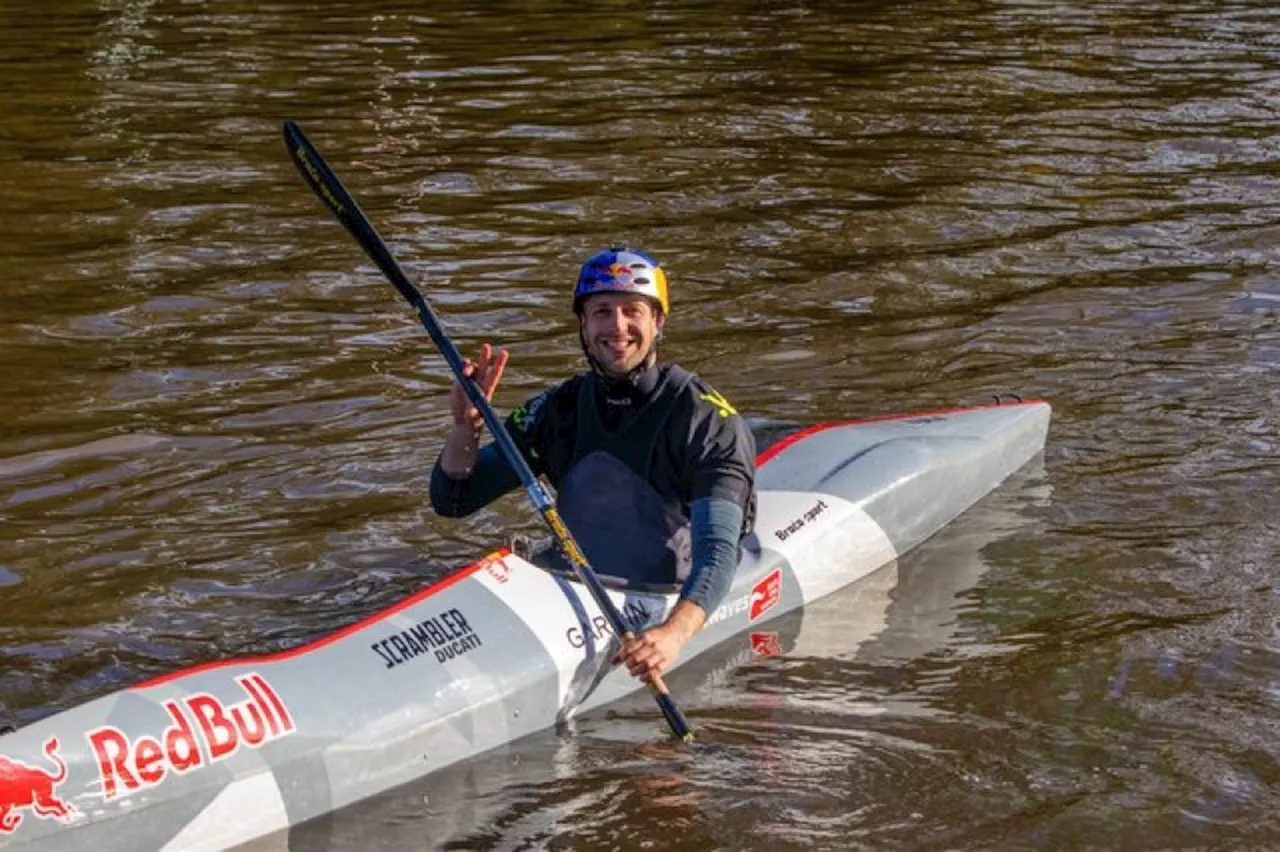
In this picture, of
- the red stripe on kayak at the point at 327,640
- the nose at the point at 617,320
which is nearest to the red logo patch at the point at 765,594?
the red stripe on kayak at the point at 327,640

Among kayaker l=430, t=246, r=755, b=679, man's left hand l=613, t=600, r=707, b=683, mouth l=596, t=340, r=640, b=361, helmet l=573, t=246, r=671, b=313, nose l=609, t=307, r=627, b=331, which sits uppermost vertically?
helmet l=573, t=246, r=671, b=313

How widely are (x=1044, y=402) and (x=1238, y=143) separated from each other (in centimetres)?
596

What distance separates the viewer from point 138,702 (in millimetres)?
5703

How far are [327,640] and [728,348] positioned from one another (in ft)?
14.7

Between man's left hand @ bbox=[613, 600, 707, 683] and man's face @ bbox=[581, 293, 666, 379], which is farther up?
man's face @ bbox=[581, 293, 666, 379]

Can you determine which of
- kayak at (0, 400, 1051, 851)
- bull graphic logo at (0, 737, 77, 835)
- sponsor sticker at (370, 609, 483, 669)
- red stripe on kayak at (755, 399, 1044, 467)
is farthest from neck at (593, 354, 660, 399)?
bull graphic logo at (0, 737, 77, 835)

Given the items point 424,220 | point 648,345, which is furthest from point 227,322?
point 648,345

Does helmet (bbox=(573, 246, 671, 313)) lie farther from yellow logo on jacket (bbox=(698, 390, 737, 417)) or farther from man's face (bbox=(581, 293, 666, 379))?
yellow logo on jacket (bbox=(698, 390, 737, 417))

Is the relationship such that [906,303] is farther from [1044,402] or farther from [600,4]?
[600,4]

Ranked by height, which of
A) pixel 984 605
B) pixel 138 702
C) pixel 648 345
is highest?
pixel 648 345

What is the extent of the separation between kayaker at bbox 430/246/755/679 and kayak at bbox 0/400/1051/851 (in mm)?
240

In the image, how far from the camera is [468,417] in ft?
22.8

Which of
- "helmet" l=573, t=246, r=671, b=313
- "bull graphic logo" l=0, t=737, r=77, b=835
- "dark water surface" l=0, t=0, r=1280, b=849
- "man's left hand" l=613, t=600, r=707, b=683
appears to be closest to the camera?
"bull graphic logo" l=0, t=737, r=77, b=835

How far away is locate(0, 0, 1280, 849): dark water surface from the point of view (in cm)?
643
